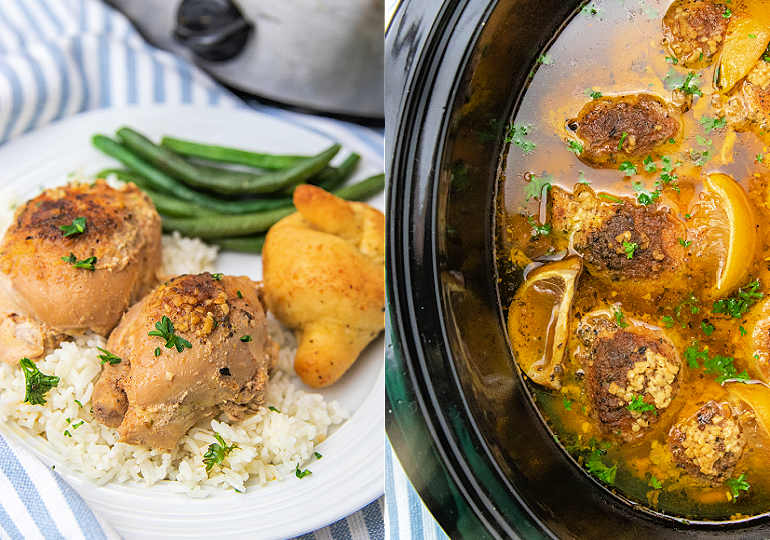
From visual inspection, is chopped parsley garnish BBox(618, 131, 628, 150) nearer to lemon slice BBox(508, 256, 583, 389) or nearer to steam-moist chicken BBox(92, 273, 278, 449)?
lemon slice BBox(508, 256, 583, 389)

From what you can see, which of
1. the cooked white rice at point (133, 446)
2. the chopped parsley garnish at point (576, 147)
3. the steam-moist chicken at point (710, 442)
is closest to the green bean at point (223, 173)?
the cooked white rice at point (133, 446)

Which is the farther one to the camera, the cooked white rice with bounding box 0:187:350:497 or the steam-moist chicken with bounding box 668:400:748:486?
the cooked white rice with bounding box 0:187:350:497

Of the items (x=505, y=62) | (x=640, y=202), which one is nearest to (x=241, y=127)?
(x=505, y=62)

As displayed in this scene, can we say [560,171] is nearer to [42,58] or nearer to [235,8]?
[235,8]

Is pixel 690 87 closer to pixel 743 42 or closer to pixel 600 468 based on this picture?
pixel 743 42

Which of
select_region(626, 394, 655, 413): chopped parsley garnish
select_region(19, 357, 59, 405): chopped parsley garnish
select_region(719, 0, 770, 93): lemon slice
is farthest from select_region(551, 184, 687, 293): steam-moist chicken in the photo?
select_region(19, 357, 59, 405): chopped parsley garnish

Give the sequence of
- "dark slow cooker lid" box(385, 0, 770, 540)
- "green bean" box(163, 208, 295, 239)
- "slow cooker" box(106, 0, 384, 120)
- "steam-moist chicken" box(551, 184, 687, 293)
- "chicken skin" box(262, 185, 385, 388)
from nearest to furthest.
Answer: "dark slow cooker lid" box(385, 0, 770, 540)
"steam-moist chicken" box(551, 184, 687, 293)
"chicken skin" box(262, 185, 385, 388)
"green bean" box(163, 208, 295, 239)
"slow cooker" box(106, 0, 384, 120)

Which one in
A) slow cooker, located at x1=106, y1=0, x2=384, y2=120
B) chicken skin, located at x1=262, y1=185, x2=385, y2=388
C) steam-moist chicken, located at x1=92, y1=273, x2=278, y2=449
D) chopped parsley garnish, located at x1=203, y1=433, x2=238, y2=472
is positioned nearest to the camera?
steam-moist chicken, located at x1=92, y1=273, x2=278, y2=449
